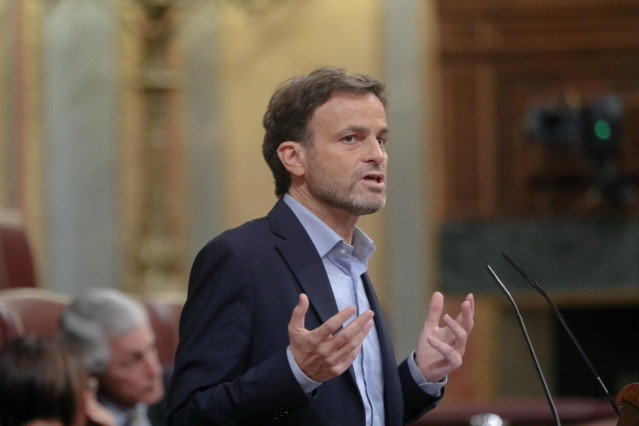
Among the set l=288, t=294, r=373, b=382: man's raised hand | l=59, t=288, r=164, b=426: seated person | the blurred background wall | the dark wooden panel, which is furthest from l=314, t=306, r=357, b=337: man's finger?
the dark wooden panel

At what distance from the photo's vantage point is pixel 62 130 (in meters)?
5.81

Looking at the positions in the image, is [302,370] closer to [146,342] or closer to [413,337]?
[146,342]

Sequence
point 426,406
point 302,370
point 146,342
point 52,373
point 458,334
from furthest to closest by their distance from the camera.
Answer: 1. point 146,342
2. point 52,373
3. point 426,406
4. point 458,334
5. point 302,370

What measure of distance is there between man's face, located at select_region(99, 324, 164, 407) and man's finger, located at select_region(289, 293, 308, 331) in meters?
1.43

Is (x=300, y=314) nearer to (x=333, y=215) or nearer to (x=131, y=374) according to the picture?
(x=333, y=215)

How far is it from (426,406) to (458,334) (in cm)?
17

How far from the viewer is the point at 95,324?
2.73 metres

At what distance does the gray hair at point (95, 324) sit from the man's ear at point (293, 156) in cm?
125

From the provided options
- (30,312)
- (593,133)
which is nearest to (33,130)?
(593,133)

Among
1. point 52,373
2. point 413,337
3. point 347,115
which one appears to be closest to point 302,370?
point 347,115

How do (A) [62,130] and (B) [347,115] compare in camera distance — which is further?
(A) [62,130]

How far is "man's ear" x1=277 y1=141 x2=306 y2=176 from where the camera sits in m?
1.61

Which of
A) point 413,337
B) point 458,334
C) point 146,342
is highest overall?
point 458,334

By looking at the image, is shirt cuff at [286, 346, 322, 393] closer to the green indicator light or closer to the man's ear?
the man's ear
